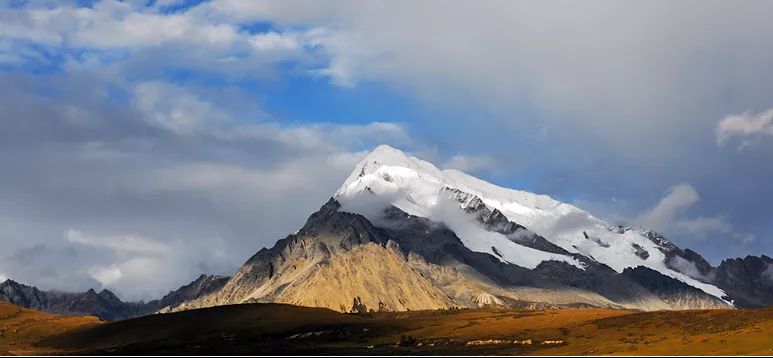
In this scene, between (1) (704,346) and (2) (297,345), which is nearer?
(1) (704,346)

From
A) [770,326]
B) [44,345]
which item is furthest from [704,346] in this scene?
[44,345]

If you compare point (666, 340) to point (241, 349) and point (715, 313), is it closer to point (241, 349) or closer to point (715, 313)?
point (715, 313)

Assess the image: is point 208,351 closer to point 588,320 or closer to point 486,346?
point 486,346

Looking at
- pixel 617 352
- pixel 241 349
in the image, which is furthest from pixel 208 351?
pixel 617 352

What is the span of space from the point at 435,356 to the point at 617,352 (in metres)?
25.1

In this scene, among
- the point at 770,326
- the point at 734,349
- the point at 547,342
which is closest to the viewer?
the point at 734,349

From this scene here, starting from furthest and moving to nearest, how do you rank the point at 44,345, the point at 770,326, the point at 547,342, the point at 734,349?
the point at 44,345 < the point at 547,342 < the point at 770,326 < the point at 734,349

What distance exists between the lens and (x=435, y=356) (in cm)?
13950

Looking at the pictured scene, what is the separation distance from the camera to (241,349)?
546 feet

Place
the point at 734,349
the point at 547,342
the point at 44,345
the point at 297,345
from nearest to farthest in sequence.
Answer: the point at 734,349 < the point at 547,342 < the point at 297,345 < the point at 44,345

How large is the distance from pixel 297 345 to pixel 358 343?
11.6m

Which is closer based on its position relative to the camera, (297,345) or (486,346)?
(486,346)

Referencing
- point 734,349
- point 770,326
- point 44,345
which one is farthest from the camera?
point 44,345

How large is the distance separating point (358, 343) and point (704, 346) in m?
71.4
